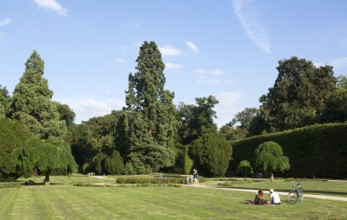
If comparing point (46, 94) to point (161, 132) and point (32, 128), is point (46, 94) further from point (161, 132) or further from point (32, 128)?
point (161, 132)

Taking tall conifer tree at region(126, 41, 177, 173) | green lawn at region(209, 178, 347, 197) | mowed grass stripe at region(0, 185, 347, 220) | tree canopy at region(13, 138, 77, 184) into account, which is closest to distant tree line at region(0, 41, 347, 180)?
tall conifer tree at region(126, 41, 177, 173)

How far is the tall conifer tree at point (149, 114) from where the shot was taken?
193ft

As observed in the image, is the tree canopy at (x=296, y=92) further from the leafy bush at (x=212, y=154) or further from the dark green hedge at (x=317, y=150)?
the dark green hedge at (x=317, y=150)

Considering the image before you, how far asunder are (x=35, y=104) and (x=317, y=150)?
37898 millimetres

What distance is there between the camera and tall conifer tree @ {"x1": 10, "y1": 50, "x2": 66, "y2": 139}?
179 feet

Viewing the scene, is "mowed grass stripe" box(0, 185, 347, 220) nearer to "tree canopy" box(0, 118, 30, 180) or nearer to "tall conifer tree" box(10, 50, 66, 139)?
"tree canopy" box(0, 118, 30, 180)

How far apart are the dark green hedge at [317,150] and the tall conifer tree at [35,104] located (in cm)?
3113

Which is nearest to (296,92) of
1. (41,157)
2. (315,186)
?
(315,186)

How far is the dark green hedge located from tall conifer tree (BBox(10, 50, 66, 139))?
31132mm

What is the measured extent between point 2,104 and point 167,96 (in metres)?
25.3

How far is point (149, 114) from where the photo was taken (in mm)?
60781

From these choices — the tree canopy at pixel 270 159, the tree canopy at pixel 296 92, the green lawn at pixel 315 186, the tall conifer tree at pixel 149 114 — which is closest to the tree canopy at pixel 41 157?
the green lawn at pixel 315 186

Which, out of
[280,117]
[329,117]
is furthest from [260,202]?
[280,117]

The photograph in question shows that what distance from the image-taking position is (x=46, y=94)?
57.1m
